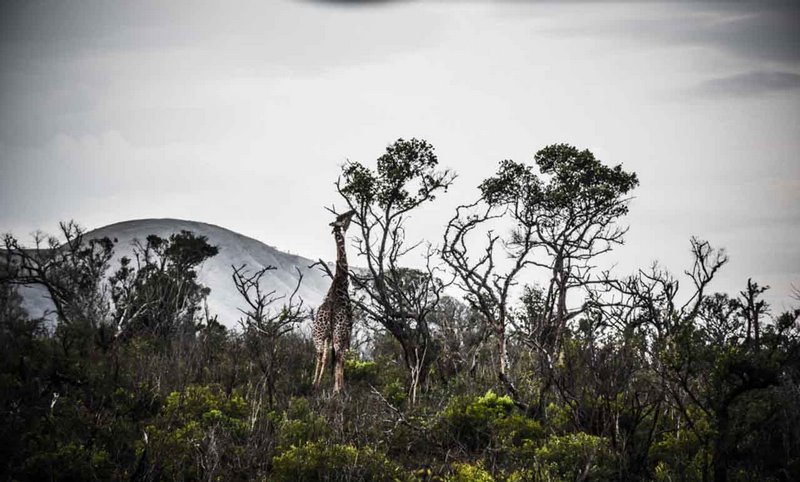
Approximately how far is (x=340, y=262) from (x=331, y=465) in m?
5.92

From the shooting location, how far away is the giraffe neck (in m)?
11.9

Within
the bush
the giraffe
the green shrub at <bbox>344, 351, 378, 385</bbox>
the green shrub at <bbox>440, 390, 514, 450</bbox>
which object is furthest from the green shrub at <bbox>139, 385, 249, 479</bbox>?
the green shrub at <bbox>344, 351, 378, 385</bbox>

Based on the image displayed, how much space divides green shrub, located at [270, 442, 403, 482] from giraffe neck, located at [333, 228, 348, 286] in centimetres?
557

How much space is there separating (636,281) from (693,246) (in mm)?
1982

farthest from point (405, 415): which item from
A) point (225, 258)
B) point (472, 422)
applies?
point (225, 258)

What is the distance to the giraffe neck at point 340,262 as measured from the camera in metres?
11.9

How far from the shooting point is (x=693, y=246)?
15.5 meters

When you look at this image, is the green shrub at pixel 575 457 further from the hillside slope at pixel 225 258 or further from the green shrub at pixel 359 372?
the hillside slope at pixel 225 258

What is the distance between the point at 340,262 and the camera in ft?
39.1

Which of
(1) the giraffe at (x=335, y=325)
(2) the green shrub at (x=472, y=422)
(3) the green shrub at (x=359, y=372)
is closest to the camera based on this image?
(2) the green shrub at (x=472, y=422)

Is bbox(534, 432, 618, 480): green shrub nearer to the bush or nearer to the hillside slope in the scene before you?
the bush

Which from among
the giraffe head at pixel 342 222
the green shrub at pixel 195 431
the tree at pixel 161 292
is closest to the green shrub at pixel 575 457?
the green shrub at pixel 195 431

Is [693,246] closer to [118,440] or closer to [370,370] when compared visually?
[370,370]

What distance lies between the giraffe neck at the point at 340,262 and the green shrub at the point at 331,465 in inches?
219
